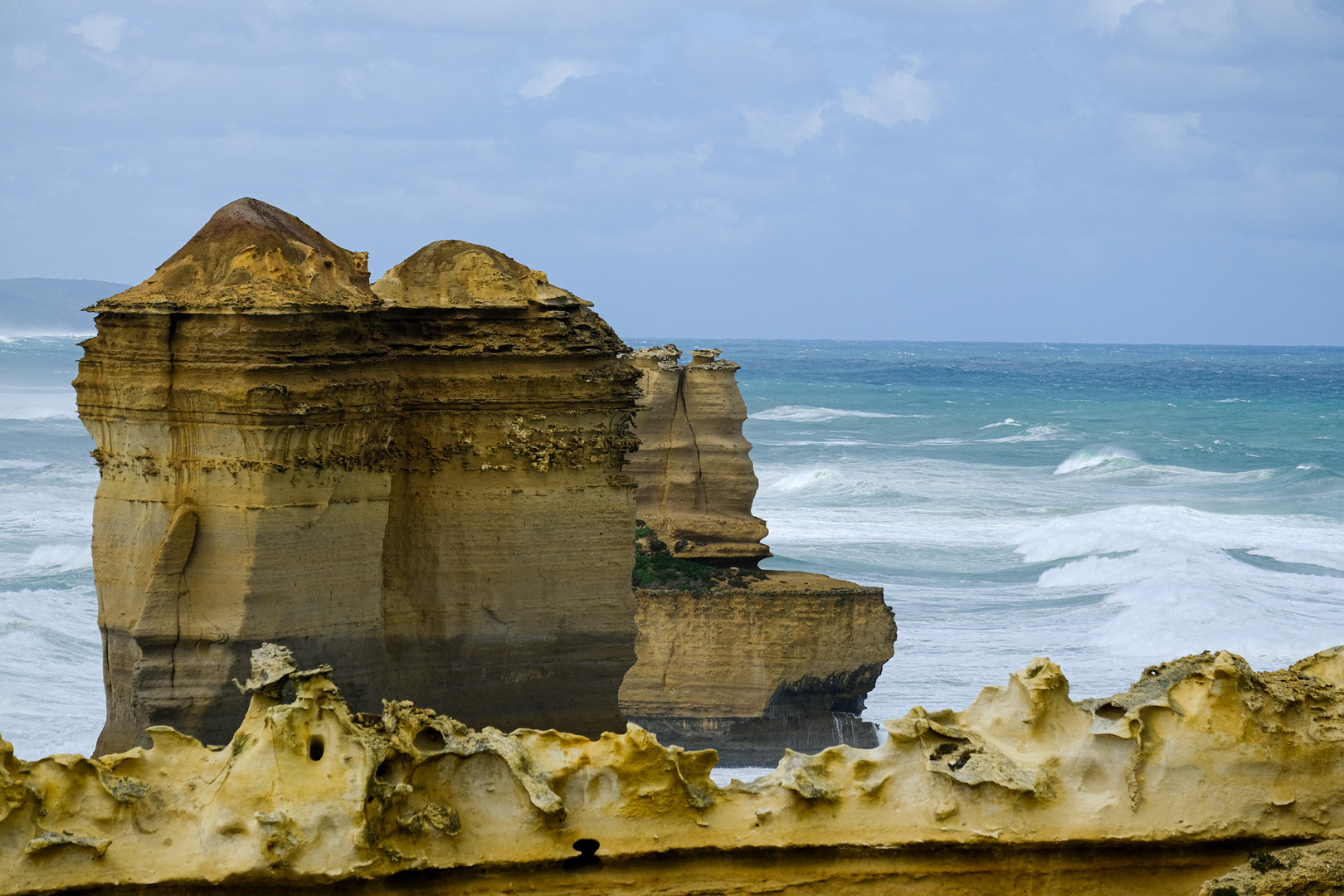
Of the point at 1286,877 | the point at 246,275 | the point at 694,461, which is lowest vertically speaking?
the point at 1286,877

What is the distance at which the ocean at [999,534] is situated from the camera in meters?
21.8

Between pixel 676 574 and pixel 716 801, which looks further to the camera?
pixel 676 574

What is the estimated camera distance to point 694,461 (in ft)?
73.8

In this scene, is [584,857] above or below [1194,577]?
above

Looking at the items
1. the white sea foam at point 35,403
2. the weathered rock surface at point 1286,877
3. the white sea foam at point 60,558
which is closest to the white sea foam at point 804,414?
the white sea foam at point 35,403

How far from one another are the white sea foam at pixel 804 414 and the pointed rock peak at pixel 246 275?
62783mm

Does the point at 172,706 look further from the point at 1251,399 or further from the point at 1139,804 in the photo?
the point at 1251,399

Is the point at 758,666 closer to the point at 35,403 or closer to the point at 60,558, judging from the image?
the point at 60,558

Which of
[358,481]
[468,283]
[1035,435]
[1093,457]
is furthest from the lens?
[1035,435]

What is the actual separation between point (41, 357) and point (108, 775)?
322 feet

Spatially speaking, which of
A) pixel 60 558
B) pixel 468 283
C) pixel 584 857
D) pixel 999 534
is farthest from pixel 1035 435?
pixel 584 857

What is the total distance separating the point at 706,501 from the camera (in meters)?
22.7

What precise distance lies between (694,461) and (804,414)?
5384cm

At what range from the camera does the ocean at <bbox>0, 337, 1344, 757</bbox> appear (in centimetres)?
2183
